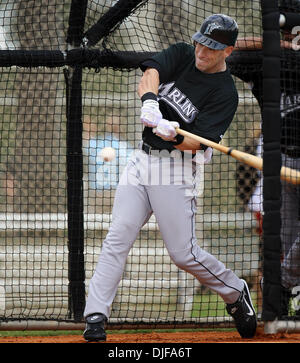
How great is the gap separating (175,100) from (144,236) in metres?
4.07

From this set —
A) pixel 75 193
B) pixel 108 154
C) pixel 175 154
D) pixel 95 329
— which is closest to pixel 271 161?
pixel 175 154

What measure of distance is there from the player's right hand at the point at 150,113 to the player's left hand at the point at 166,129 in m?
0.03

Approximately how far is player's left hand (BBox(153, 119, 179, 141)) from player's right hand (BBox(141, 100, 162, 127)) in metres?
0.03

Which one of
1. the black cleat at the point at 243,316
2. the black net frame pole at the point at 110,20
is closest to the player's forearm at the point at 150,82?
the black net frame pole at the point at 110,20

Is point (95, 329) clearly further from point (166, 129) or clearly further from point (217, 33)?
point (217, 33)

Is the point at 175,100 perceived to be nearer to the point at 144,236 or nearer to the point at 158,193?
the point at 158,193

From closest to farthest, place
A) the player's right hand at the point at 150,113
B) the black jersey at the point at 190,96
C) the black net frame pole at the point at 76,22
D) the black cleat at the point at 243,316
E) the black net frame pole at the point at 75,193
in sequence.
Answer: the player's right hand at the point at 150,113 → the black jersey at the point at 190,96 → the black cleat at the point at 243,316 → the black net frame pole at the point at 76,22 → the black net frame pole at the point at 75,193

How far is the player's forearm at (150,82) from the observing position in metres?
4.30

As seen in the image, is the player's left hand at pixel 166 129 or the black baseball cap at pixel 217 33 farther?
the black baseball cap at pixel 217 33

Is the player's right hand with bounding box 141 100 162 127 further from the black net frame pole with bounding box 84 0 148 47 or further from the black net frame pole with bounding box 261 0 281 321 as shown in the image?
the black net frame pole with bounding box 84 0 148 47

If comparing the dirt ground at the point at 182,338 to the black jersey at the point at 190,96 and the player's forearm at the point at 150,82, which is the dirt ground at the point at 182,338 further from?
the player's forearm at the point at 150,82

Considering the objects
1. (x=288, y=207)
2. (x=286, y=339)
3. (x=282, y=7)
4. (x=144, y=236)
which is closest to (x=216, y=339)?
(x=286, y=339)

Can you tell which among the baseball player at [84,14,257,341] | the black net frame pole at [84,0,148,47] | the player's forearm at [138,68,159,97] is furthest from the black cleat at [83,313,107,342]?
the black net frame pole at [84,0,148,47]

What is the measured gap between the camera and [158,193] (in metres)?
4.37
